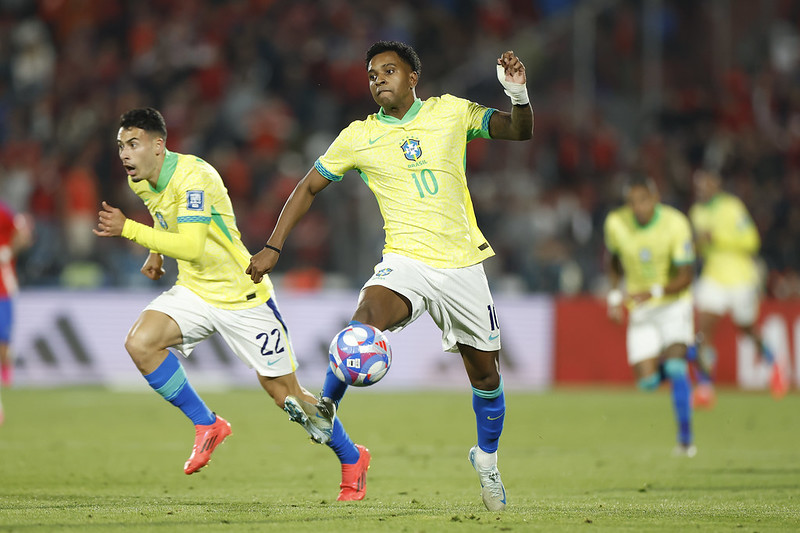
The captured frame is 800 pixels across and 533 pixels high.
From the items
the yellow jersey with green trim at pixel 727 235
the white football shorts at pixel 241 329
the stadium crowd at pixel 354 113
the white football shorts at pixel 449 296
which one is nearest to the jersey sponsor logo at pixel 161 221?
the white football shorts at pixel 241 329

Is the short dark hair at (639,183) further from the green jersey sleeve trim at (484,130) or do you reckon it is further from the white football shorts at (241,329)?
the white football shorts at (241,329)

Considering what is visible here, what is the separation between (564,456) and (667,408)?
201 inches

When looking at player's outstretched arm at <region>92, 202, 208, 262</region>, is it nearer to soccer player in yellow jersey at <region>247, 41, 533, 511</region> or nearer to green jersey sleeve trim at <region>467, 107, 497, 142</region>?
soccer player in yellow jersey at <region>247, 41, 533, 511</region>

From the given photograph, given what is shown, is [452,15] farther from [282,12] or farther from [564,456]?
[564,456]

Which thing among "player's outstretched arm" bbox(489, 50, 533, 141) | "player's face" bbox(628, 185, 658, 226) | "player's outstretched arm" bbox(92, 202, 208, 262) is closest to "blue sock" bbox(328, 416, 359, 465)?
"player's outstretched arm" bbox(92, 202, 208, 262)

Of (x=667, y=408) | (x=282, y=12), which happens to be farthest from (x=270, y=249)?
(x=282, y=12)

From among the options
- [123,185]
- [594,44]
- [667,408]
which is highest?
[594,44]

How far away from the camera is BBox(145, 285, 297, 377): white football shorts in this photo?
7.70m

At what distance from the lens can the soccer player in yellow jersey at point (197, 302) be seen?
756 cm

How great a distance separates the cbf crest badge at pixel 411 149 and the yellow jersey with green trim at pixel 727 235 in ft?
30.3

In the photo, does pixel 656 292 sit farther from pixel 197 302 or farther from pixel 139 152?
pixel 139 152

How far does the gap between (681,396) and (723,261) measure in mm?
5520

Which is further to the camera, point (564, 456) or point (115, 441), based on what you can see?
point (115, 441)

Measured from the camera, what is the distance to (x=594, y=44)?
19750mm
